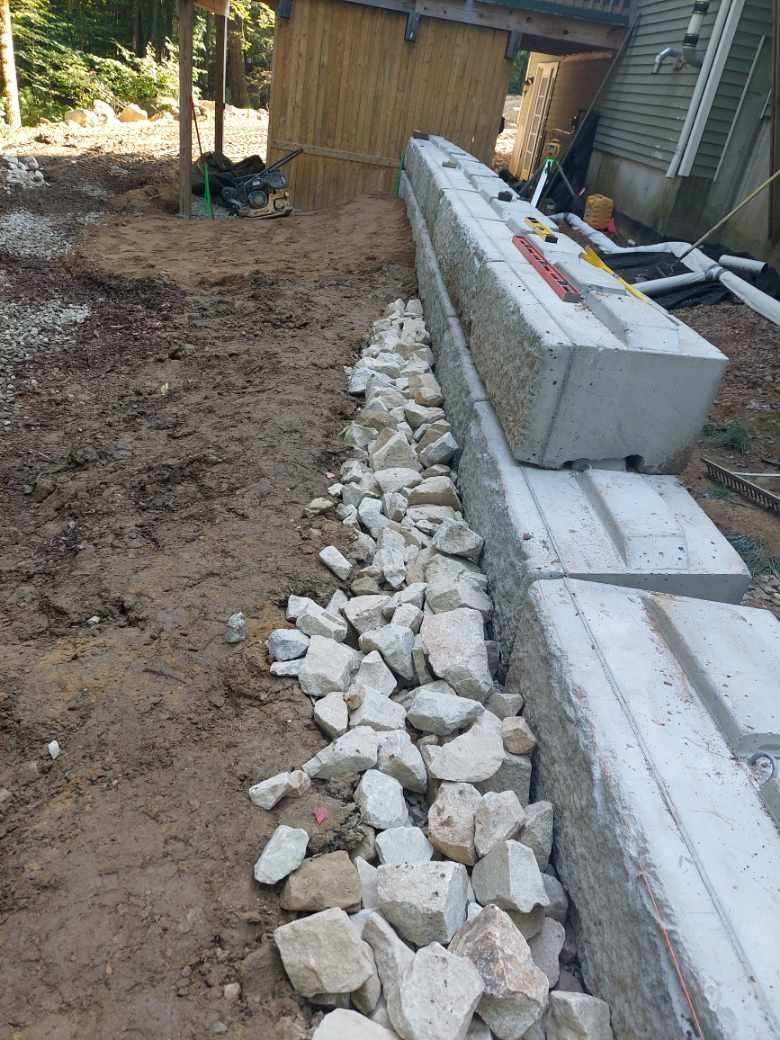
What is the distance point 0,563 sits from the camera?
3.08 meters

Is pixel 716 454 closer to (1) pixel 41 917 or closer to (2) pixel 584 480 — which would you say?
(2) pixel 584 480

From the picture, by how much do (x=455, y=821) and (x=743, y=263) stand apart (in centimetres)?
762

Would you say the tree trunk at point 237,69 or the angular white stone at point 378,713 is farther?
the tree trunk at point 237,69

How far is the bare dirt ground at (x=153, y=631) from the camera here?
62.5 inches

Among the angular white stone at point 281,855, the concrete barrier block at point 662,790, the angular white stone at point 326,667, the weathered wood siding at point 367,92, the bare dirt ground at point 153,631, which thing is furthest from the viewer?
the weathered wood siding at point 367,92

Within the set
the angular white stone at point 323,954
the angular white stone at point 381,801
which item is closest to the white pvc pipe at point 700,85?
the angular white stone at point 381,801

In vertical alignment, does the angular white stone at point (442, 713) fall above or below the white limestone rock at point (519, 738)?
below

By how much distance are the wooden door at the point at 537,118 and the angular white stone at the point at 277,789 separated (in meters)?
15.0

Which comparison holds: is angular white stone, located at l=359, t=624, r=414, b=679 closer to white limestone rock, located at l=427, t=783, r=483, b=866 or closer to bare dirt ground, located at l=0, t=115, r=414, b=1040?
bare dirt ground, located at l=0, t=115, r=414, b=1040

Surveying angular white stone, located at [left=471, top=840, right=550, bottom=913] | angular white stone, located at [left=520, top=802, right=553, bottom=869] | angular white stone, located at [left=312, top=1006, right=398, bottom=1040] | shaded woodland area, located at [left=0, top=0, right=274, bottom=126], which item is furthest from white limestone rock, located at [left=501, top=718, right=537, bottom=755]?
shaded woodland area, located at [left=0, top=0, right=274, bottom=126]

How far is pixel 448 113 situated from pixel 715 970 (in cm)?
1077

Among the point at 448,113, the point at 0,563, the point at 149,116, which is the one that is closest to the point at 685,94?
the point at 448,113

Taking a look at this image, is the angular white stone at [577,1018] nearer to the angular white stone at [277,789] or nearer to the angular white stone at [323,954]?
the angular white stone at [323,954]

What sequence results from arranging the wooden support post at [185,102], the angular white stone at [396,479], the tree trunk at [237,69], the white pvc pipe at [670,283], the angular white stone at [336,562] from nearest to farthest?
the angular white stone at [336,562] < the angular white stone at [396,479] < the white pvc pipe at [670,283] < the wooden support post at [185,102] < the tree trunk at [237,69]
